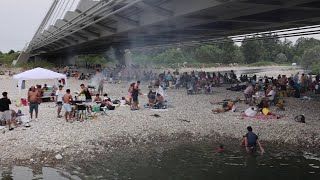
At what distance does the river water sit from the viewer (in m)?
10.2

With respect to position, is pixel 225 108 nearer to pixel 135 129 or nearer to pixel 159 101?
pixel 159 101

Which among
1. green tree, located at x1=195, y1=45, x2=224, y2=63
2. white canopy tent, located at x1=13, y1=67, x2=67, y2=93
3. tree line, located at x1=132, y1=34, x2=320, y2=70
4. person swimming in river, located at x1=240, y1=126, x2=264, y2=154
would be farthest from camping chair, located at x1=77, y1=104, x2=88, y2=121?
green tree, located at x1=195, y1=45, x2=224, y2=63

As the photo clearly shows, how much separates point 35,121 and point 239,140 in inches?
326

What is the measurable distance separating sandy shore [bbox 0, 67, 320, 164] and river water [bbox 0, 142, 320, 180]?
3.47ft

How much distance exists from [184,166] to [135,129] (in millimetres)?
3800

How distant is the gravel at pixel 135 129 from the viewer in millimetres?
12195

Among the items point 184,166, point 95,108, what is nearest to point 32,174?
point 184,166

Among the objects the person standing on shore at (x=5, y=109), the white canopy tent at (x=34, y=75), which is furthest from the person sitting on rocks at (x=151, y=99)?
the person standing on shore at (x=5, y=109)

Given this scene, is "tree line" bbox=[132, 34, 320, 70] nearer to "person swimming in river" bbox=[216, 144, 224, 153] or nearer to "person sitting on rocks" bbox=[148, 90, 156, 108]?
"person sitting on rocks" bbox=[148, 90, 156, 108]

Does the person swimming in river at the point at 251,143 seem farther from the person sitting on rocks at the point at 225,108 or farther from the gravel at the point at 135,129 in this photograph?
the person sitting on rocks at the point at 225,108

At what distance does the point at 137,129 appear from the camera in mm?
14492

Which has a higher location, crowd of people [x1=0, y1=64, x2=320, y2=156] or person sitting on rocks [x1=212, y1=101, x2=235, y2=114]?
crowd of people [x1=0, y1=64, x2=320, y2=156]

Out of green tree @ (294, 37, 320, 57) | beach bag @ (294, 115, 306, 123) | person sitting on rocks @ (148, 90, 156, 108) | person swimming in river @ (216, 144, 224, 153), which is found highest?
green tree @ (294, 37, 320, 57)

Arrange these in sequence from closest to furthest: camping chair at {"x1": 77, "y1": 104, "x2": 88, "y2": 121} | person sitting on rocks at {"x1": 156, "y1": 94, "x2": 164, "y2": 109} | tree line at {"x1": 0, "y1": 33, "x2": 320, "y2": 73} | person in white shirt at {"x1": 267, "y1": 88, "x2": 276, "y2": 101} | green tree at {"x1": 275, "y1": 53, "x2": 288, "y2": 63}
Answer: camping chair at {"x1": 77, "y1": 104, "x2": 88, "y2": 121} → person sitting on rocks at {"x1": 156, "y1": 94, "x2": 164, "y2": 109} → person in white shirt at {"x1": 267, "y1": 88, "x2": 276, "y2": 101} → tree line at {"x1": 0, "y1": 33, "x2": 320, "y2": 73} → green tree at {"x1": 275, "y1": 53, "x2": 288, "y2": 63}
